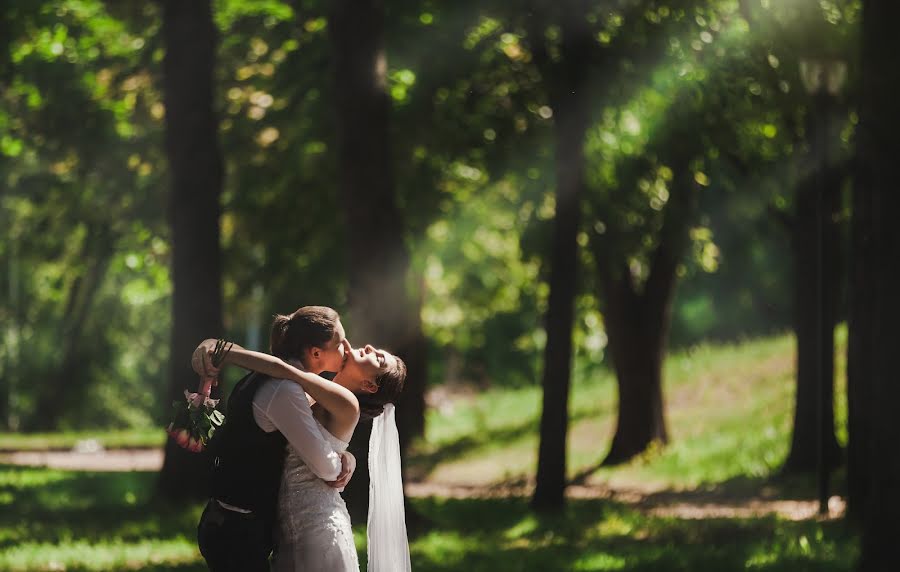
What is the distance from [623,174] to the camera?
65.8ft

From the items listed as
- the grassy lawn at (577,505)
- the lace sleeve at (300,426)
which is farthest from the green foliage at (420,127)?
the lace sleeve at (300,426)

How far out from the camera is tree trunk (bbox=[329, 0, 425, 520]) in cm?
1433

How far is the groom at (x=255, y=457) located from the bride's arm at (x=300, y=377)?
7 cm

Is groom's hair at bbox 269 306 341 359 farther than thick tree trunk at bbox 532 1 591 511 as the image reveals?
No

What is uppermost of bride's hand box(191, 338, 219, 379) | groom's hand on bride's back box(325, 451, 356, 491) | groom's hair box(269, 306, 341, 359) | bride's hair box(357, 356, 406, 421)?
groom's hair box(269, 306, 341, 359)

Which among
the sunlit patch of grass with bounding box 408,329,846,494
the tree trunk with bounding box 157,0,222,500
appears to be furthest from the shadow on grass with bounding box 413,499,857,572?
the sunlit patch of grass with bounding box 408,329,846,494

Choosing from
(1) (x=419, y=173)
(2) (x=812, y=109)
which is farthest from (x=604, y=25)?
(1) (x=419, y=173)

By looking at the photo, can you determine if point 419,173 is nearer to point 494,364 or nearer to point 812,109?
point 812,109

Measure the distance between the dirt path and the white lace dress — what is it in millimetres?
10214

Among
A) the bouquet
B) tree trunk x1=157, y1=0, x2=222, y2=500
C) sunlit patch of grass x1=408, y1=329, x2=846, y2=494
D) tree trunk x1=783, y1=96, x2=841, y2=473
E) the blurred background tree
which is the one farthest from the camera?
sunlit patch of grass x1=408, y1=329, x2=846, y2=494

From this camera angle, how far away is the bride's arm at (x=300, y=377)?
577 centimetres

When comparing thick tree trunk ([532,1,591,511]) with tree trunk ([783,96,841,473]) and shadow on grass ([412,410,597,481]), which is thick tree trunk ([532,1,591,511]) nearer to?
tree trunk ([783,96,841,473])

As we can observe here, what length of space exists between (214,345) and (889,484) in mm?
4890

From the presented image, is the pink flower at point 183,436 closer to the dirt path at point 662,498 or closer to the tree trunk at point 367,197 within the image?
the tree trunk at point 367,197
